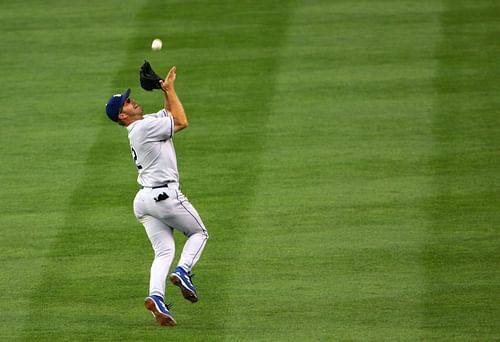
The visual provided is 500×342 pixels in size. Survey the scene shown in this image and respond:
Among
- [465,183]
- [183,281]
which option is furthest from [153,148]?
[465,183]

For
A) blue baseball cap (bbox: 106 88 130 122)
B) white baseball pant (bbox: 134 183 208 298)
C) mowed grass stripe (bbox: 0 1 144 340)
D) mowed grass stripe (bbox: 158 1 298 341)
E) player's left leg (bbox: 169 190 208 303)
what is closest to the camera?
player's left leg (bbox: 169 190 208 303)

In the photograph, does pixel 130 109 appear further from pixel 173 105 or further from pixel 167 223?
pixel 167 223

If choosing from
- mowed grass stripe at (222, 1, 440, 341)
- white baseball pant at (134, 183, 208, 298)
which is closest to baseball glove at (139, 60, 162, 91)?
white baseball pant at (134, 183, 208, 298)

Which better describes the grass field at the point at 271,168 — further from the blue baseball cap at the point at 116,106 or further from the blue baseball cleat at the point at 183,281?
the blue baseball cap at the point at 116,106

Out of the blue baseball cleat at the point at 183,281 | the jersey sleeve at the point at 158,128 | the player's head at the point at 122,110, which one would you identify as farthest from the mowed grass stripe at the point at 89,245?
the player's head at the point at 122,110

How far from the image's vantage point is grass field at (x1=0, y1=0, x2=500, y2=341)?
10008mm

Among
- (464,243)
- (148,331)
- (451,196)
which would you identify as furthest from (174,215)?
(451,196)

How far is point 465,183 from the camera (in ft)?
42.3

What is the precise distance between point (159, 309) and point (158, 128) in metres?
1.48

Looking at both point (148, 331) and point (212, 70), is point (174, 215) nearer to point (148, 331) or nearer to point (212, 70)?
point (148, 331)

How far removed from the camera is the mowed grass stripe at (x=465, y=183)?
9.84 m

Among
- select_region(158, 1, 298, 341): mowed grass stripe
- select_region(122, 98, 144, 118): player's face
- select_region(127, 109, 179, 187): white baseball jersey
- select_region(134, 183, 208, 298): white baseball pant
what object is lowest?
select_region(158, 1, 298, 341): mowed grass stripe

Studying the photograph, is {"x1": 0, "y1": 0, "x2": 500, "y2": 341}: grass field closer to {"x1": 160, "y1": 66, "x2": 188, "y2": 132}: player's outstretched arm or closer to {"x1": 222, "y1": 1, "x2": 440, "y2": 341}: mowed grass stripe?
{"x1": 222, "y1": 1, "x2": 440, "y2": 341}: mowed grass stripe

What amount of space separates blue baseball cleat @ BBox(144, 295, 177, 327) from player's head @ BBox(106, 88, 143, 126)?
4.98ft
